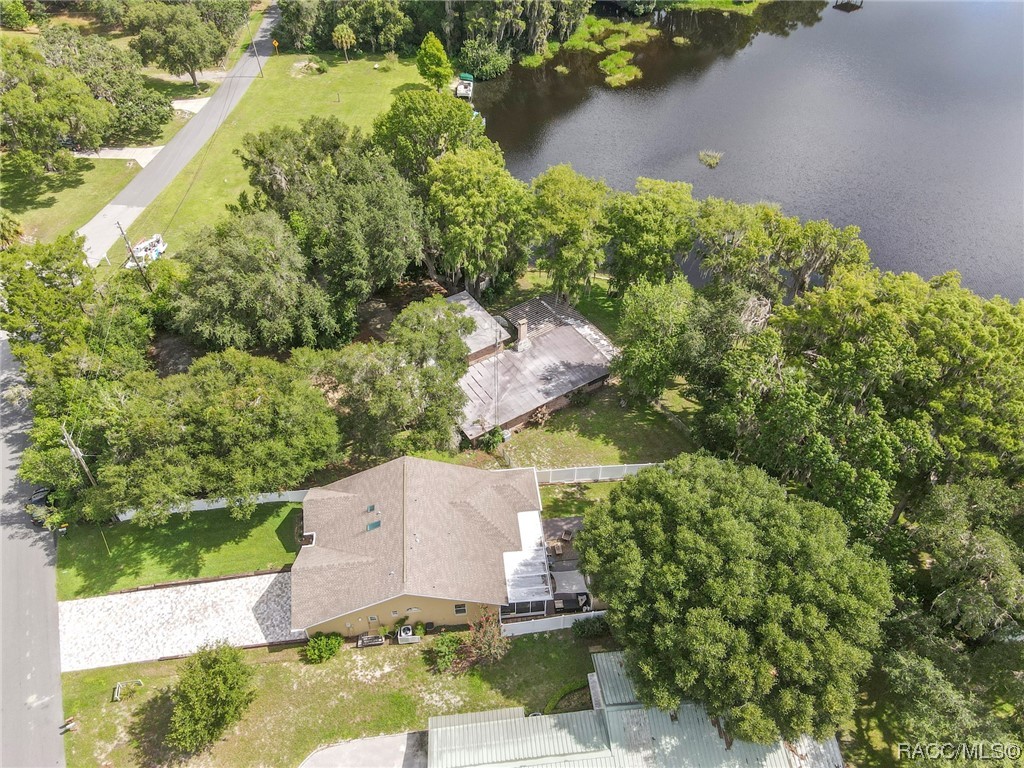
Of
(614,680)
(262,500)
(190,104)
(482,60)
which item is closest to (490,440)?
(262,500)

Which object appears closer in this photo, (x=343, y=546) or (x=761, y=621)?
(x=761, y=621)

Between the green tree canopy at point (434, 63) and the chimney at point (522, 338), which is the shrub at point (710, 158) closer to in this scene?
the green tree canopy at point (434, 63)

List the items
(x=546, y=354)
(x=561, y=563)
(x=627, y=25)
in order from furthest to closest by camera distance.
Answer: (x=627, y=25) < (x=546, y=354) < (x=561, y=563)

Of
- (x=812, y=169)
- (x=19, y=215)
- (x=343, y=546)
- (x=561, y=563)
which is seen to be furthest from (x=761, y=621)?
(x=19, y=215)

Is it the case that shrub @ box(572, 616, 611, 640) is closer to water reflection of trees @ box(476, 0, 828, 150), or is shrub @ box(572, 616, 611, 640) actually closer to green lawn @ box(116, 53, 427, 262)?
green lawn @ box(116, 53, 427, 262)

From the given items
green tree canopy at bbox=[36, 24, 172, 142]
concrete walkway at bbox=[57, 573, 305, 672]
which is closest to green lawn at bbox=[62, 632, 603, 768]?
concrete walkway at bbox=[57, 573, 305, 672]

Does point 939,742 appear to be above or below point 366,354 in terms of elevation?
below

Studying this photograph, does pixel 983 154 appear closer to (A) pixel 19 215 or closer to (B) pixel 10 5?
(A) pixel 19 215
